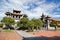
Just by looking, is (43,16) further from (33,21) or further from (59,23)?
(33,21)

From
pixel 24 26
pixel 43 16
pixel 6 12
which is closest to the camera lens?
pixel 24 26

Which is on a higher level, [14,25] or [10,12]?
[10,12]

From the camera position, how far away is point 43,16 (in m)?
75.1

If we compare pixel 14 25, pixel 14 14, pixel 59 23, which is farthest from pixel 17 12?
pixel 59 23

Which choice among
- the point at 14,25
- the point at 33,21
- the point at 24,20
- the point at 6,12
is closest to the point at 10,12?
the point at 6,12

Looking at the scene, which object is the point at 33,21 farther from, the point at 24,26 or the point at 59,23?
the point at 59,23

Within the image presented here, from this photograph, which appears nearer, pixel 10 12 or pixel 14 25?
pixel 14 25

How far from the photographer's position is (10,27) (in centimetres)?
6372

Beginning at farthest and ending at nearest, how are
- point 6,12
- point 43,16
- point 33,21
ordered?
point 43,16
point 6,12
point 33,21

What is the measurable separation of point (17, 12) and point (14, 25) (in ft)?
38.6

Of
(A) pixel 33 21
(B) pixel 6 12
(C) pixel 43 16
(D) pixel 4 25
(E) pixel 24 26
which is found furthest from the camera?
(C) pixel 43 16

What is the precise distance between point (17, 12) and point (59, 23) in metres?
22.7

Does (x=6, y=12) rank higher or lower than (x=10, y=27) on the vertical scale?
higher

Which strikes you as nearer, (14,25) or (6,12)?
(14,25)
